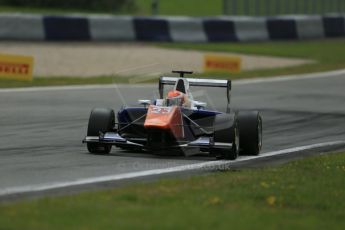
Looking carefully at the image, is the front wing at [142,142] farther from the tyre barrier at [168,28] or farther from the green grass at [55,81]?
the tyre barrier at [168,28]

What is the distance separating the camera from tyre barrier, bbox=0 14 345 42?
2448cm

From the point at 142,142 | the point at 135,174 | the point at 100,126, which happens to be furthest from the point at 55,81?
the point at 135,174

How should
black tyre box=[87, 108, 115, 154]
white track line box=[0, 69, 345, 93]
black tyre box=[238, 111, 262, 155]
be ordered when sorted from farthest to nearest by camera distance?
white track line box=[0, 69, 345, 93] → black tyre box=[238, 111, 262, 155] → black tyre box=[87, 108, 115, 154]

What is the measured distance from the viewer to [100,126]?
11.3 metres

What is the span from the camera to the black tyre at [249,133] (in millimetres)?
11469

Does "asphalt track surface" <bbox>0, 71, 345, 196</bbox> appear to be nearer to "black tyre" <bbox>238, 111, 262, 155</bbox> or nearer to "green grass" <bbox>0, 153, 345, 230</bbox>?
"black tyre" <bbox>238, 111, 262, 155</bbox>

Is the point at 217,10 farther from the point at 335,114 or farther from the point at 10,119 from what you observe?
the point at 10,119

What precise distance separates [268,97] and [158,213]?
36.9 feet

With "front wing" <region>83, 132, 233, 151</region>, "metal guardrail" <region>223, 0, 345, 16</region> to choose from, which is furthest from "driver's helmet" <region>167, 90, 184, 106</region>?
"metal guardrail" <region>223, 0, 345, 16</region>

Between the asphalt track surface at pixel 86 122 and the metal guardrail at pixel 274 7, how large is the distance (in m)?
6.63

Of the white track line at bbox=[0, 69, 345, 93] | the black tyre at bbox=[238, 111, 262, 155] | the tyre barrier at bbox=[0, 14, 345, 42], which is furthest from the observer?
the tyre barrier at bbox=[0, 14, 345, 42]

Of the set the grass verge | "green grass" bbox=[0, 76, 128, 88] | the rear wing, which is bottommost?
the grass verge

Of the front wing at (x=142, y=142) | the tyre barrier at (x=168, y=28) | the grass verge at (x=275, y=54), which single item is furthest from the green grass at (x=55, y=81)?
the front wing at (x=142, y=142)

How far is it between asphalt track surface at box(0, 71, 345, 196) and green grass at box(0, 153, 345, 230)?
2.74 feet
